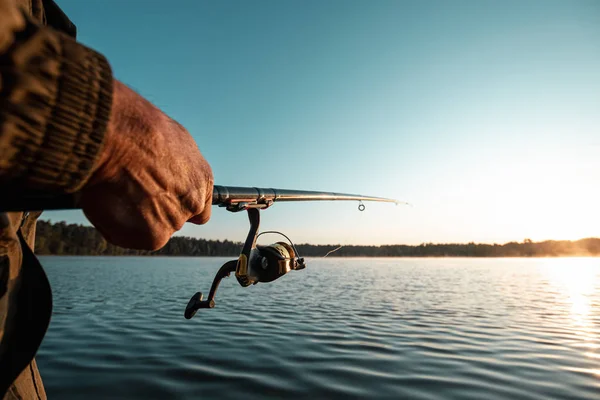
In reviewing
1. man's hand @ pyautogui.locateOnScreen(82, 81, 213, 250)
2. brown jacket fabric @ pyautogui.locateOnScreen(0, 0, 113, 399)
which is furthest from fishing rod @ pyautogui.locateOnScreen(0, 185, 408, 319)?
brown jacket fabric @ pyautogui.locateOnScreen(0, 0, 113, 399)

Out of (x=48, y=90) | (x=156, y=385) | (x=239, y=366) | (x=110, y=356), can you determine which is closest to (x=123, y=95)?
(x=48, y=90)

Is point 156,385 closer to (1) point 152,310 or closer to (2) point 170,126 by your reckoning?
(2) point 170,126

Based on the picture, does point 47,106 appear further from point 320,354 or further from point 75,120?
point 320,354

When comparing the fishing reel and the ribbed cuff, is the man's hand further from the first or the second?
the fishing reel

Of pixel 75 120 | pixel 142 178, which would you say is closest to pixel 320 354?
pixel 142 178

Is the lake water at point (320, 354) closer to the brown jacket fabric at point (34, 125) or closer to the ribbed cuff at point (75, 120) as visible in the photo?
the brown jacket fabric at point (34, 125)
